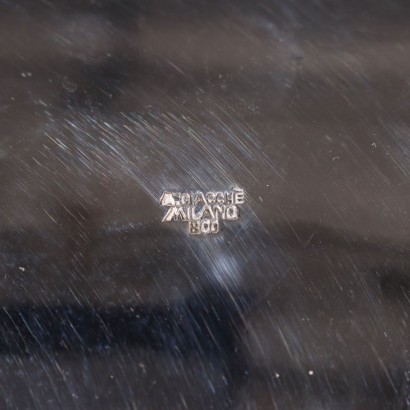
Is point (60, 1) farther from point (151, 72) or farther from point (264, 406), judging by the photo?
point (264, 406)

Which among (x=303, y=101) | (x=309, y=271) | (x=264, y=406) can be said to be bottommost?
(x=264, y=406)

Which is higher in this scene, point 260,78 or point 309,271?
point 260,78

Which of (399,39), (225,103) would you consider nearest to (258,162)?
(225,103)

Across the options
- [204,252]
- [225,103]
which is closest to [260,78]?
[225,103]

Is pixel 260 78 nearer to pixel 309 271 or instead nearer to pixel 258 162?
pixel 258 162
